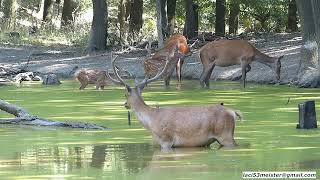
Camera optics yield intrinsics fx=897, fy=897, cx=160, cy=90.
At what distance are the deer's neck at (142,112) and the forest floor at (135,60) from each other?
1177 cm

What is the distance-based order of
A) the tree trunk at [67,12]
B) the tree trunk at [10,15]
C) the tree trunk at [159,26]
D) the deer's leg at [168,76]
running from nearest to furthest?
1. the deer's leg at [168,76]
2. the tree trunk at [159,26]
3. the tree trunk at [10,15]
4. the tree trunk at [67,12]

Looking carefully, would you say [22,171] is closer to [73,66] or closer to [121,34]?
[73,66]

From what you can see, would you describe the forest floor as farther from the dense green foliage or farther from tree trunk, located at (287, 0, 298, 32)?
tree trunk, located at (287, 0, 298, 32)

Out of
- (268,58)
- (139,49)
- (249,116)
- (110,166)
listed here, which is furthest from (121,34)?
(110,166)

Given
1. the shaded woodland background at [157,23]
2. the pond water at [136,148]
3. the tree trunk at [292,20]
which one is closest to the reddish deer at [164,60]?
the shaded woodland background at [157,23]

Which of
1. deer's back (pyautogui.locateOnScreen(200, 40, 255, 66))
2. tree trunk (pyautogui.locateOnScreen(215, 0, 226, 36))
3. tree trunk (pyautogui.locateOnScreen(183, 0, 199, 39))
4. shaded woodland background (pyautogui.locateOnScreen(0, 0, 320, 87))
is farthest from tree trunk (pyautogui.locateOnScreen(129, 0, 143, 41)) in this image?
deer's back (pyautogui.locateOnScreen(200, 40, 255, 66))

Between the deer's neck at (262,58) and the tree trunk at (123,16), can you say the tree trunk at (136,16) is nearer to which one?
the tree trunk at (123,16)

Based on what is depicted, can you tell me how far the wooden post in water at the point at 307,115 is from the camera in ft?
44.0

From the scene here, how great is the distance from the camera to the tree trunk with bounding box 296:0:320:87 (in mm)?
22375

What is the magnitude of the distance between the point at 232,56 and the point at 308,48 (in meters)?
2.01

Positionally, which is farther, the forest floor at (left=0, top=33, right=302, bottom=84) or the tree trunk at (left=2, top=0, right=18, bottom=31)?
the tree trunk at (left=2, top=0, right=18, bottom=31)

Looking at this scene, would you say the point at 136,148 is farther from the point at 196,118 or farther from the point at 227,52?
the point at 227,52

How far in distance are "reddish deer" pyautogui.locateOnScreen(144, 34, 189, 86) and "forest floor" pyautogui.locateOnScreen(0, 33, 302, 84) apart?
6.18ft

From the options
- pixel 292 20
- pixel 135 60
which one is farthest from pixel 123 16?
pixel 135 60
